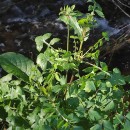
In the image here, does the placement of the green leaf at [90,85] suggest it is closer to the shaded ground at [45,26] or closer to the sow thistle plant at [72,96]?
the sow thistle plant at [72,96]

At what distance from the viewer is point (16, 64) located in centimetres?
262

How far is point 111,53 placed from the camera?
4.36m

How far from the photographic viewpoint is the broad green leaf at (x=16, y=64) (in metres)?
2.48

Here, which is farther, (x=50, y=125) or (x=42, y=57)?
(x=42, y=57)

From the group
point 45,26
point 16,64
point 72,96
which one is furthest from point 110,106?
point 45,26

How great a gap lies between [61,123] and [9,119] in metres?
0.51

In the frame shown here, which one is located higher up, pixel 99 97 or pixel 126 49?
pixel 99 97

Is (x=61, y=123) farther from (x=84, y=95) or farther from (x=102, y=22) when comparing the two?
(x=102, y=22)

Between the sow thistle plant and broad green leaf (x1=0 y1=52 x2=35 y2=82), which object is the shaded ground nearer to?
broad green leaf (x1=0 y1=52 x2=35 y2=82)

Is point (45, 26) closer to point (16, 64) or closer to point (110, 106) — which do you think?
point (16, 64)

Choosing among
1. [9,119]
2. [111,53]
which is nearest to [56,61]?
[9,119]

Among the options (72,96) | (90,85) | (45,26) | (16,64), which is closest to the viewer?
(90,85)

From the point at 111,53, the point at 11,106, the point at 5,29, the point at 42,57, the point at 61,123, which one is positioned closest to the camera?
the point at 61,123

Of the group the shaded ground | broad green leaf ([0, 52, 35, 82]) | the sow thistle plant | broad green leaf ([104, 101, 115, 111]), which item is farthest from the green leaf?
the shaded ground
